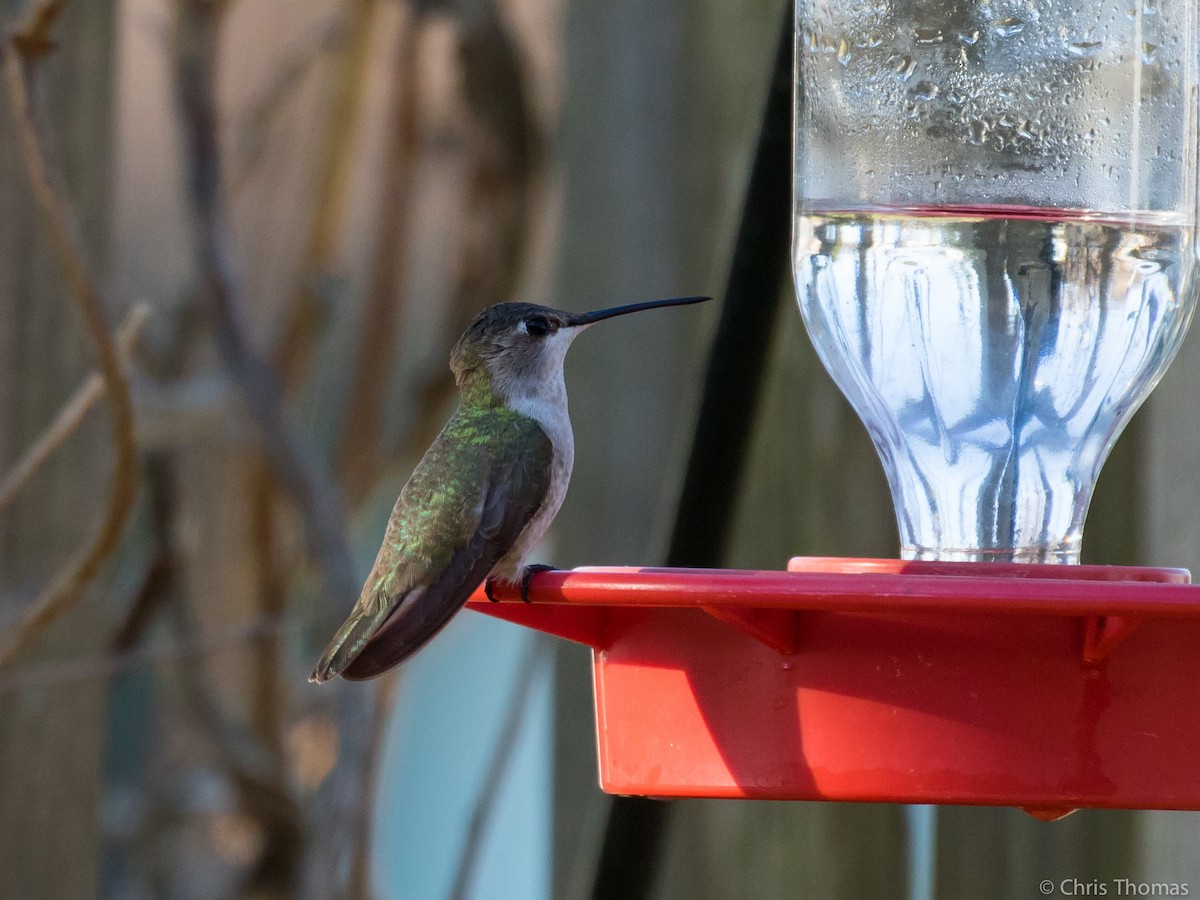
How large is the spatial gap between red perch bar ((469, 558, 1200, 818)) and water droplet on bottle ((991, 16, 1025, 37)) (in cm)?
101

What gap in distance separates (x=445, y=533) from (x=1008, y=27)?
3.73 feet

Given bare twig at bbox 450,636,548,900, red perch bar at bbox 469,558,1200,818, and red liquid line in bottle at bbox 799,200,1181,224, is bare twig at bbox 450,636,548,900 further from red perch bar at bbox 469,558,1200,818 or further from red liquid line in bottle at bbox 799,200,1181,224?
red perch bar at bbox 469,558,1200,818

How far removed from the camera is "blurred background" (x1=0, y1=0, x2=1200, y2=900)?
7.70ft

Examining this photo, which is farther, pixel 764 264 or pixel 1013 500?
pixel 1013 500

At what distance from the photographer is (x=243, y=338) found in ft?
10.7

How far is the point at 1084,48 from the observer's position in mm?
2254

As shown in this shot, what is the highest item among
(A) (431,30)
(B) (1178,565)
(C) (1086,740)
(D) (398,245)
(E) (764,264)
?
(A) (431,30)

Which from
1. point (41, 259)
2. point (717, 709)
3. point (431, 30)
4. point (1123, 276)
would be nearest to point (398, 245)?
point (431, 30)

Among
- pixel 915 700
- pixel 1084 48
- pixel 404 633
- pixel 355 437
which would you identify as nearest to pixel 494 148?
pixel 355 437

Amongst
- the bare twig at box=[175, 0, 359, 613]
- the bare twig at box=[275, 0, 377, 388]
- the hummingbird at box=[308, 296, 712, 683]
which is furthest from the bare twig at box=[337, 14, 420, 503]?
the hummingbird at box=[308, 296, 712, 683]

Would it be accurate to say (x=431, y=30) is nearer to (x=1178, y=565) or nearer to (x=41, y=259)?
(x=41, y=259)

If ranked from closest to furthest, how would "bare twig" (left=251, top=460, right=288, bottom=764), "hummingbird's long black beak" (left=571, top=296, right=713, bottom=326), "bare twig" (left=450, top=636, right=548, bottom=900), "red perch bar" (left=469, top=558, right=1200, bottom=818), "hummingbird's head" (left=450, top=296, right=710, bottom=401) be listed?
"red perch bar" (left=469, top=558, right=1200, bottom=818) < "hummingbird's long black beak" (left=571, top=296, right=713, bottom=326) < "hummingbird's head" (left=450, top=296, right=710, bottom=401) < "bare twig" (left=450, top=636, right=548, bottom=900) < "bare twig" (left=251, top=460, right=288, bottom=764)

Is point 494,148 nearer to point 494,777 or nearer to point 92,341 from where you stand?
point 494,777

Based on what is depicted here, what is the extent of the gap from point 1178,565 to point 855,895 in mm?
738
